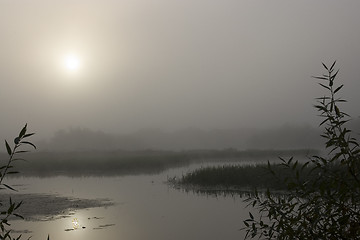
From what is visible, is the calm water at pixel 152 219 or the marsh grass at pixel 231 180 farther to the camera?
the marsh grass at pixel 231 180

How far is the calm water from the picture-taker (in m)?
11.8

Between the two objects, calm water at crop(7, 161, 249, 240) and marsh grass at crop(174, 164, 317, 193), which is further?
marsh grass at crop(174, 164, 317, 193)

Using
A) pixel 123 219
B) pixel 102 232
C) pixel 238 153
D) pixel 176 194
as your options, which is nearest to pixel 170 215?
pixel 123 219

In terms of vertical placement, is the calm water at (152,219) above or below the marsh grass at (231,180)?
below

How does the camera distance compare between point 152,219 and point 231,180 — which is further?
Answer: point 231,180

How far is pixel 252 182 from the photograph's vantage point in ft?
65.3

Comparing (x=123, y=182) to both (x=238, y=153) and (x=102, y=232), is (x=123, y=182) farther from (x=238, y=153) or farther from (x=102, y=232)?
(x=238, y=153)

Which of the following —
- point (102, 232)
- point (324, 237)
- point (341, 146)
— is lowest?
point (102, 232)

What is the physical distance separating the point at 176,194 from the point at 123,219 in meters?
5.32

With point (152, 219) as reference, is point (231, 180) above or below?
above

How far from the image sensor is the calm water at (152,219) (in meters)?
11.8

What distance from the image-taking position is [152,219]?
549 inches

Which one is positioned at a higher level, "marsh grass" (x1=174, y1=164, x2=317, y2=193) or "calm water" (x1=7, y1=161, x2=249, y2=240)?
"marsh grass" (x1=174, y1=164, x2=317, y2=193)

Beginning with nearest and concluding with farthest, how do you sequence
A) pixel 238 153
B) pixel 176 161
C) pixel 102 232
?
pixel 102 232, pixel 176 161, pixel 238 153
